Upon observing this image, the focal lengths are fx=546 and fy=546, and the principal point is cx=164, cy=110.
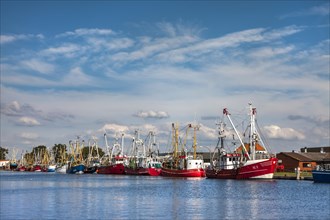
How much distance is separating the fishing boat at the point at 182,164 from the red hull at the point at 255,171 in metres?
17.2

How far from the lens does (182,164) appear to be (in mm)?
147750

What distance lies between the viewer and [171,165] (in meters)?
157

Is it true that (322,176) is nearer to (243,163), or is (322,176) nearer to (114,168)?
(243,163)

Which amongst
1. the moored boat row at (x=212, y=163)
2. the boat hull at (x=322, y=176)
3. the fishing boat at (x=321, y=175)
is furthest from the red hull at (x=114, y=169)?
the boat hull at (x=322, y=176)

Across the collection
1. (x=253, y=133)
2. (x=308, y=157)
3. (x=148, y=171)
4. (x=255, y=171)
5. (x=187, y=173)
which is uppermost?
(x=253, y=133)

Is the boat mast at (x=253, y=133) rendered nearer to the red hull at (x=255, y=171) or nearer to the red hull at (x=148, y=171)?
the red hull at (x=255, y=171)

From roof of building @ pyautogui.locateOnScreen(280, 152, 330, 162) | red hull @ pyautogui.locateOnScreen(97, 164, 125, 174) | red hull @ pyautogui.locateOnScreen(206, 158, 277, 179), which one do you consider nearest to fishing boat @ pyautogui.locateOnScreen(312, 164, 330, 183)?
red hull @ pyautogui.locateOnScreen(206, 158, 277, 179)

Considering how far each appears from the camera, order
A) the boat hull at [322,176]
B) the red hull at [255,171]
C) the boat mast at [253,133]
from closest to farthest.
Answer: the boat hull at [322,176] < the red hull at [255,171] < the boat mast at [253,133]

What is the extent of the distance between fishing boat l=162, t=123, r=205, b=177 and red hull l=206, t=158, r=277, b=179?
17.2 meters

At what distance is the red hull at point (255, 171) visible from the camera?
108 meters

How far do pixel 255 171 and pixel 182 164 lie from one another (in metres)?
39.6

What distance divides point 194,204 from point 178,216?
1253 centimetres

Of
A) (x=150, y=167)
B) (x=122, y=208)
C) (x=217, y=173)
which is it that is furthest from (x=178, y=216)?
(x=150, y=167)

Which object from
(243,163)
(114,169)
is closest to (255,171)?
(243,163)
